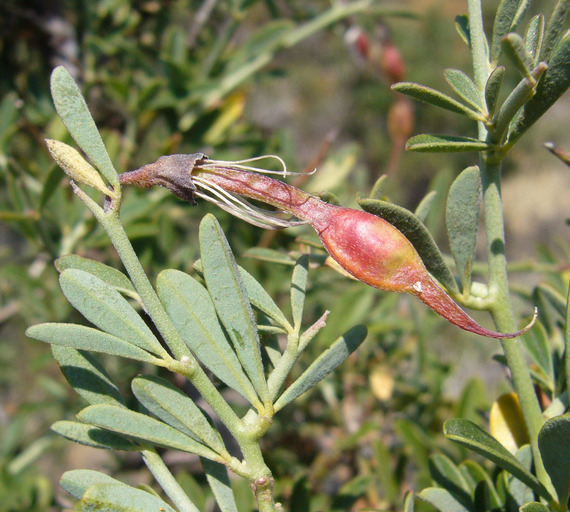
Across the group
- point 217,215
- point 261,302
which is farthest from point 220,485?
point 217,215

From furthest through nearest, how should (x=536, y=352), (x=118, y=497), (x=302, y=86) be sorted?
(x=302, y=86) < (x=536, y=352) < (x=118, y=497)

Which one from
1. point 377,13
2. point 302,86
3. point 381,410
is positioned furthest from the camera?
point 302,86

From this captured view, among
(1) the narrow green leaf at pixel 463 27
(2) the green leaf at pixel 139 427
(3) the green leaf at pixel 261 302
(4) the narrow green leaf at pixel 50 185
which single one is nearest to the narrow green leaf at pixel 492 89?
(1) the narrow green leaf at pixel 463 27

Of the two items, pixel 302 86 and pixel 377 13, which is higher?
pixel 377 13

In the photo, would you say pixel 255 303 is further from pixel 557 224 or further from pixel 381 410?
pixel 557 224

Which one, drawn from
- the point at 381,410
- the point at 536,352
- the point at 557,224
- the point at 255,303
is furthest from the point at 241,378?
the point at 557,224

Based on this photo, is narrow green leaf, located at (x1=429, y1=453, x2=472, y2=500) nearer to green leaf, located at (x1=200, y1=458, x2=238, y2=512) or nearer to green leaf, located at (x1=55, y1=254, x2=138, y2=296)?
green leaf, located at (x1=200, y1=458, x2=238, y2=512)

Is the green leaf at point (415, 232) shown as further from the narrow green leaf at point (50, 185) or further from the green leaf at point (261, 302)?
the narrow green leaf at point (50, 185)

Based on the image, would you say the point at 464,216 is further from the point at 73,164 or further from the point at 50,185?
the point at 50,185
